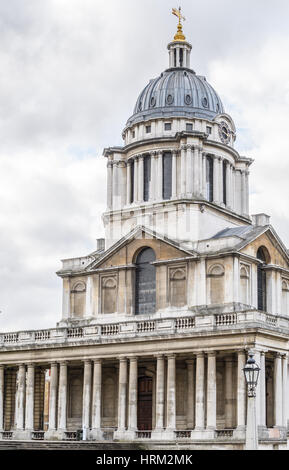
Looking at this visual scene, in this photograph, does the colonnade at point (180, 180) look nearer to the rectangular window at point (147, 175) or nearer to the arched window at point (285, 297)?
the rectangular window at point (147, 175)

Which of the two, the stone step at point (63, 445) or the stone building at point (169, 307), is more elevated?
the stone building at point (169, 307)

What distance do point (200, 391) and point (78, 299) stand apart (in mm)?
14295

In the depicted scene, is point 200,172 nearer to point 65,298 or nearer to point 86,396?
point 65,298

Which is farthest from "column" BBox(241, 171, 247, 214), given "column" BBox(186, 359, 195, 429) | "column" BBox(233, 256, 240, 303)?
"column" BBox(186, 359, 195, 429)

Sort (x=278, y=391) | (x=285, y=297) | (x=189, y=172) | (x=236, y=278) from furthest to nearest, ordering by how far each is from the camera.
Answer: (x=189, y=172) → (x=285, y=297) → (x=236, y=278) → (x=278, y=391)

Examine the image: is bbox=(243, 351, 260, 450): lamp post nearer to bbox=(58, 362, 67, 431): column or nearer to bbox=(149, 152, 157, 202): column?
bbox=(58, 362, 67, 431): column

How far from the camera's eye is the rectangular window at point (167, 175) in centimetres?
5888

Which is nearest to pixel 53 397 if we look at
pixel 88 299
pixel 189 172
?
pixel 88 299

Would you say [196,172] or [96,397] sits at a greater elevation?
[196,172]

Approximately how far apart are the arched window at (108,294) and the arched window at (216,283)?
727cm

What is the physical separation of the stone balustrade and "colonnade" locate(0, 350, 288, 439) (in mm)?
1479

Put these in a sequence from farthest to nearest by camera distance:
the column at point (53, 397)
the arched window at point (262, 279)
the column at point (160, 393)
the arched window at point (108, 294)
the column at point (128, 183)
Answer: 1. the column at point (128, 183)
2. the arched window at point (108, 294)
3. the arched window at point (262, 279)
4. the column at point (53, 397)
5. the column at point (160, 393)

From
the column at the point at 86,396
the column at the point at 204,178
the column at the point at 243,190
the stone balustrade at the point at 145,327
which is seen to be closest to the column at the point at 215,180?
the column at the point at 204,178

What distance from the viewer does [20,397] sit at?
53.6 meters
